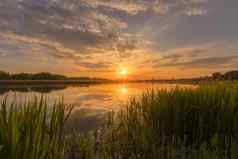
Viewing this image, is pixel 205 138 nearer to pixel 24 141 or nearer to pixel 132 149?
pixel 132 149

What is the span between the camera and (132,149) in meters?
5.43

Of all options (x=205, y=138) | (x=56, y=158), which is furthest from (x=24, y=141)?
(x=205, y=138)

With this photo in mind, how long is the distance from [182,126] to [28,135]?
14.0 feet

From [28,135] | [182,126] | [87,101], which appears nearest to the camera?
[28,135]

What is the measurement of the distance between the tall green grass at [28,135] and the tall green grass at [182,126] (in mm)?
2534

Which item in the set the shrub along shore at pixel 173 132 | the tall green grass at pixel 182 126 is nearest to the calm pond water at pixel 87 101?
the shrub along shore at pixel 173 132

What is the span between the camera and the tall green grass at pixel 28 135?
2127 millimetres

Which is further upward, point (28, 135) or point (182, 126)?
point (28, 135)

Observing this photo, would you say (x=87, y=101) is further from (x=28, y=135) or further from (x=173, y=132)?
(x=28, y=135)

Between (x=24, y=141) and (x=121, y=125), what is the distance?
4.59 m

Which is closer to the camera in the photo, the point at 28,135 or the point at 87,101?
the point at 28,135

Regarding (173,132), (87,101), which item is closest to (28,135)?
(173,132)

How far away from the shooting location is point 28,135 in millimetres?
2170

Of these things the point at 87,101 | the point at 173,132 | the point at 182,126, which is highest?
the point at 182,126
